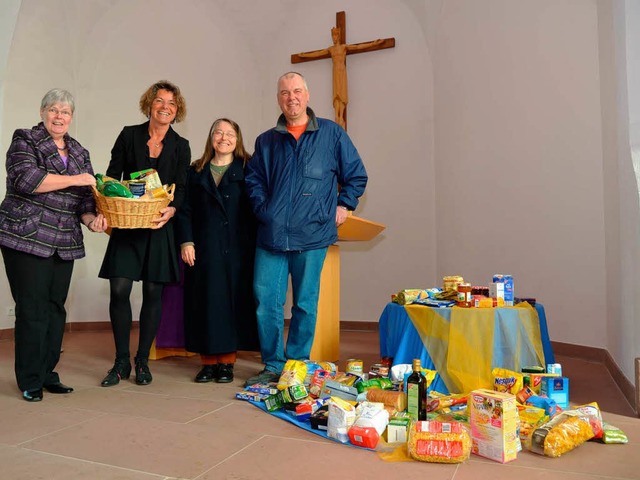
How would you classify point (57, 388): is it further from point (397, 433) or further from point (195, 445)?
point (397, 433)

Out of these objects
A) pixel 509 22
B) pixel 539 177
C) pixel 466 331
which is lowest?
pixel 466 331

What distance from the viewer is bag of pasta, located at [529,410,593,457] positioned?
1900 mm

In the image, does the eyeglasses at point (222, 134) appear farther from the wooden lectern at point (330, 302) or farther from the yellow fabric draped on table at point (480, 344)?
the yellow fabric draped on table at point (480, 344)

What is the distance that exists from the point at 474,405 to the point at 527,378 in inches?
25.9

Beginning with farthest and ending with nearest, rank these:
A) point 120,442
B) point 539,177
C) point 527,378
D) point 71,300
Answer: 1. point 71,300
2. point 539,177
3. point 527,378
4. point 120,442

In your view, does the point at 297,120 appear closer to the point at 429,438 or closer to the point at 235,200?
the point at 235,200

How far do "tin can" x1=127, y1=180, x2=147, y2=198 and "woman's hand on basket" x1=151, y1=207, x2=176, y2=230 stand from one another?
156 millimetres

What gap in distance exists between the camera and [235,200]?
313 cm

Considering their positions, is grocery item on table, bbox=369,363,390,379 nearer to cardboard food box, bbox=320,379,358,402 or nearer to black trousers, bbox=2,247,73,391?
cardboard food box, bbox=320,379,358,402

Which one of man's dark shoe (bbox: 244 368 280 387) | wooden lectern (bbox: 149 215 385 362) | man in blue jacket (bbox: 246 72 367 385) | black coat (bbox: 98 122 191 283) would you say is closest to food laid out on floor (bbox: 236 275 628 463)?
man's dark shoe (bbox: 244 368 280 387)

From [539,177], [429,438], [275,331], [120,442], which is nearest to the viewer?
[429,438]

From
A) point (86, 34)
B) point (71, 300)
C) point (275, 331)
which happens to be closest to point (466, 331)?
point (275, 331)

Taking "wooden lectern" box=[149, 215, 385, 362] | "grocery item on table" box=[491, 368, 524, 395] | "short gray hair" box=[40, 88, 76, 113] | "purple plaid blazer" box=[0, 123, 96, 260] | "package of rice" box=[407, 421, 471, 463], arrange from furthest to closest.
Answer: "wooden lectern" box=[149, 215, 385, 362]
"short gray hair" box=[40, 88, 76, 113]
"purple plaid blazer" box=[0, 123, 96, 260]
"grocery item on table" box=[491, 368, 524, 395]
"package of rice" box=[407, 421, 471, 463]

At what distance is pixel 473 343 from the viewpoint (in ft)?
8.72
